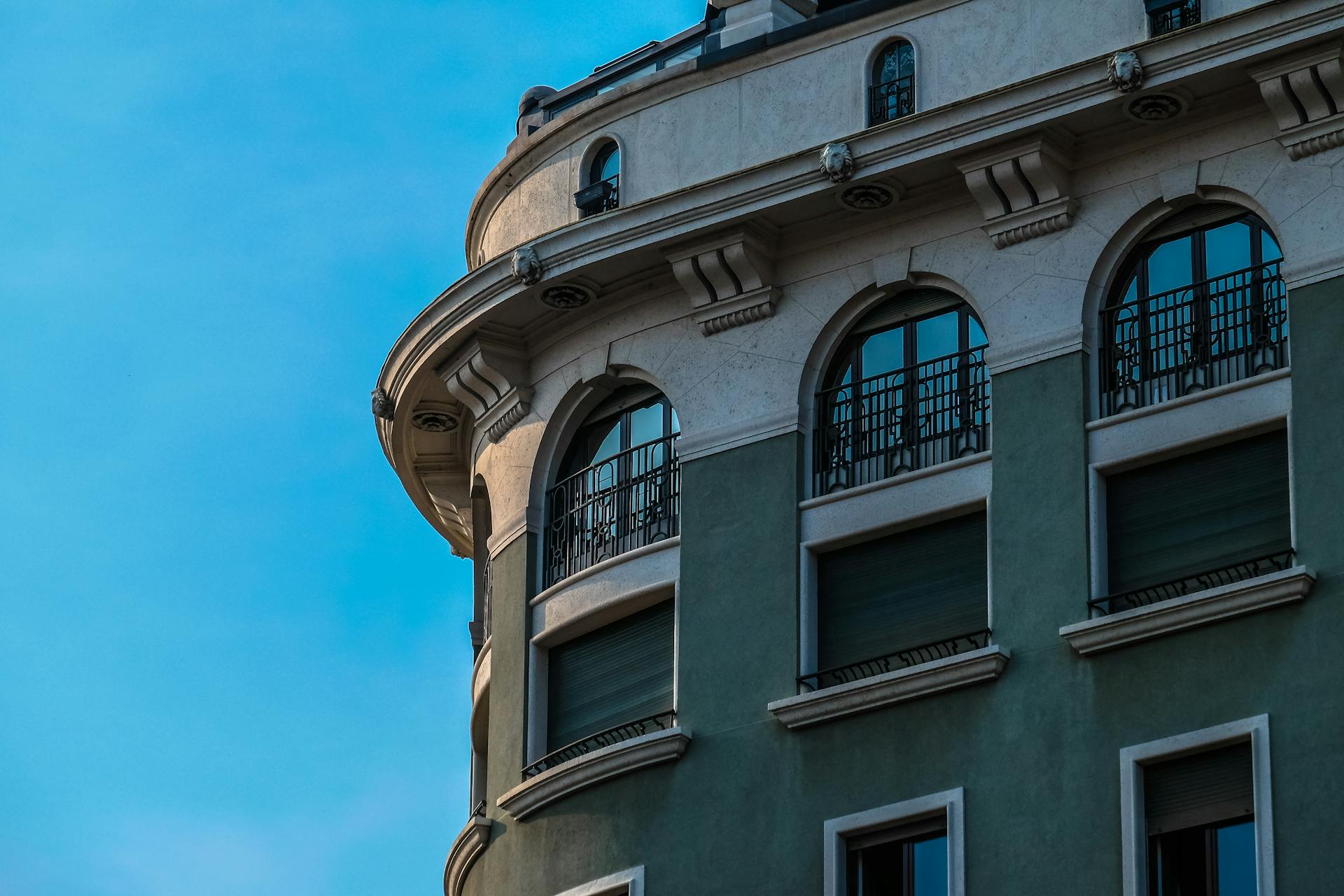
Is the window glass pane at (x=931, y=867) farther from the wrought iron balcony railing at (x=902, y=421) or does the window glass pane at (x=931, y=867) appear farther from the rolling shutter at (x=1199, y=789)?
the wrought iron balcony railing at (x=902, y=421)

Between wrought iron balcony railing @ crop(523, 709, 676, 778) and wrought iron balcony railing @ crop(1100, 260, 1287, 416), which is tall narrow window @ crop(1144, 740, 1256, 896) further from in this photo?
A: wrought iron balcony railing @ crop(523, 709, 676, 778)

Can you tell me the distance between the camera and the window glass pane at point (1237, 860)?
28.8 meters

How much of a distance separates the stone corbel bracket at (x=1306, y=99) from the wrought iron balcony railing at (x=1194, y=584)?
3.89m

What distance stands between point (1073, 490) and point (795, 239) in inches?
173

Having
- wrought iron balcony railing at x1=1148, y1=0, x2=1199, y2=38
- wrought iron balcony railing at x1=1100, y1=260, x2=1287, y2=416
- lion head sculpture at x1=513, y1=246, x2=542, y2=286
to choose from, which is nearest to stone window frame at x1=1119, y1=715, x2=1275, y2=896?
wrought iron balcony railing at x1=1100, y1=260, x2=1287, y2=416

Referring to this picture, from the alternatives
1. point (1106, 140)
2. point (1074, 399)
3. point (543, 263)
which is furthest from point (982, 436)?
point (543, 263)

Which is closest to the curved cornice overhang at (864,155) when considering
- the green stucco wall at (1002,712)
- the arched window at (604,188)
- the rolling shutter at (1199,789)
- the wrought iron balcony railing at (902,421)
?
the arched window at (604,188)

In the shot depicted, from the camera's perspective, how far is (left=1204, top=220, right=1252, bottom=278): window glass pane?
103 feet

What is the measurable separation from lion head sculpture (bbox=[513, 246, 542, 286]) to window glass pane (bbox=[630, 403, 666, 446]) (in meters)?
1.75

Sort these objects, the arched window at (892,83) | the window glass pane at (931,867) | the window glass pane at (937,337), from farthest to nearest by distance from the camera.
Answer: the arched window at (892,83) → the window glass pane at (937,337) → the window glass pane at (931,867)

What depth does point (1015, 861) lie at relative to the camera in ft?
97.9

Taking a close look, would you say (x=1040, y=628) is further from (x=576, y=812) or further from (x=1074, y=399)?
(x=576, y=812)

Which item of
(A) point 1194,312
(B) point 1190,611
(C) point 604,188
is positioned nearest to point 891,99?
(C) point 604,188

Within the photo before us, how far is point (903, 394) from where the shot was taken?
32.8m
